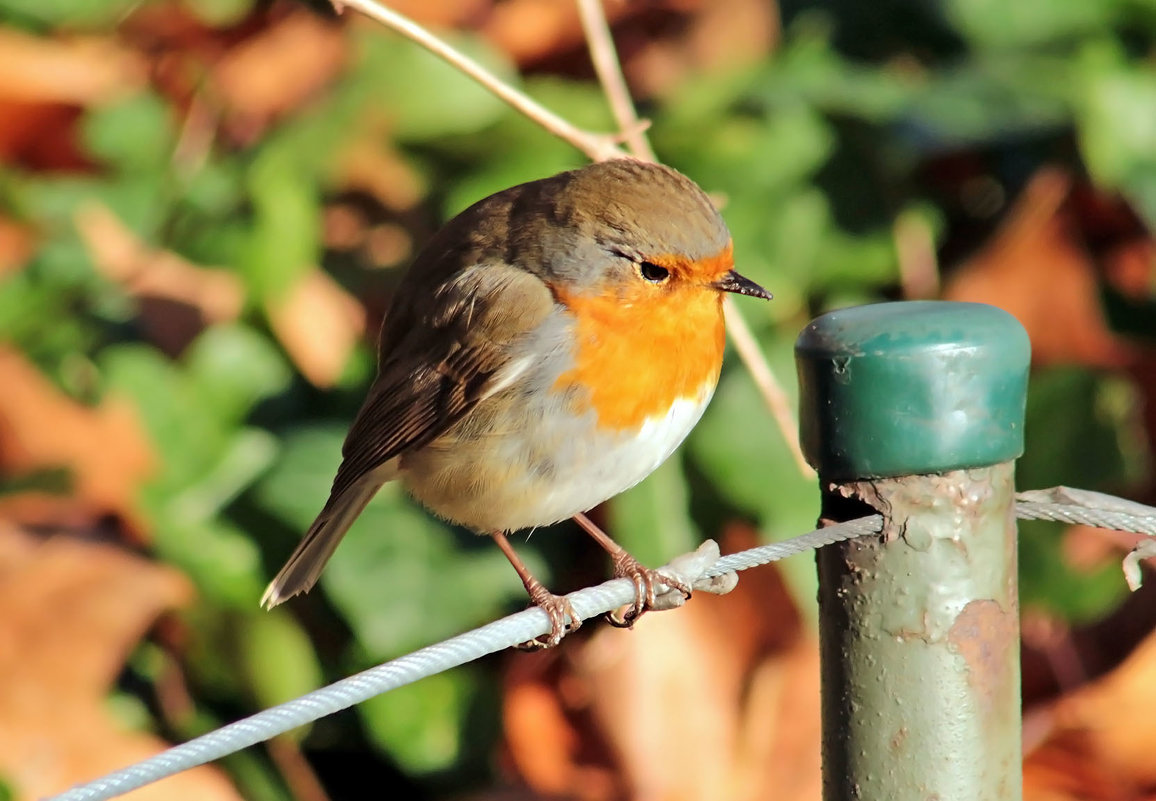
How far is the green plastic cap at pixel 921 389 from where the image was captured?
3.84 ft

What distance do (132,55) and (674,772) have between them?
7.31 feet

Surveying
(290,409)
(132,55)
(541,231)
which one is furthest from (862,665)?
(132,55)

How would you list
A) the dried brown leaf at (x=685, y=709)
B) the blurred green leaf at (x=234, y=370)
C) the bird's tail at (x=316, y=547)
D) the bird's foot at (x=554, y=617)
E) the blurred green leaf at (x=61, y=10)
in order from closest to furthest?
the bird's foot at (x=554, y=617), the bird's tail at (x=316, y=547), the dried brown leaf at (x=685, y=709), the blurred green leaf at (x=234, y=370), the blurred green leaf at (x=61, y=10)

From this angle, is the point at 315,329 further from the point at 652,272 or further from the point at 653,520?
the point at 652,272

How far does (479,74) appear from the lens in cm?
181

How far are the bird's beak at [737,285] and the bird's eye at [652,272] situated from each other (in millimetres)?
56

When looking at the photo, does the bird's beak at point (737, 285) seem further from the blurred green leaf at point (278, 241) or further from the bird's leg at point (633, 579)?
the blurred green leaf at point (278, 241)

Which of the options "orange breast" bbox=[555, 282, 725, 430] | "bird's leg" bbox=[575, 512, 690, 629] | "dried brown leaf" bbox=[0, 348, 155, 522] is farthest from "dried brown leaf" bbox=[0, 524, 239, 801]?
"orange breast" bbox=[555, 282, 725, 430]

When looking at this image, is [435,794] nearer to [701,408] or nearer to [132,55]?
[701,408]

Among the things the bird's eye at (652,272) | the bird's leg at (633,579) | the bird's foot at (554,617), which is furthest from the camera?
the bird's eye at (652,272)

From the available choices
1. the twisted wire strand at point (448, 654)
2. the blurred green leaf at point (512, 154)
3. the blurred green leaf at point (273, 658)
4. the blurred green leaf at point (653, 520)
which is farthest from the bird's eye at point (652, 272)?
the blurred green leaf at point (273, 658)

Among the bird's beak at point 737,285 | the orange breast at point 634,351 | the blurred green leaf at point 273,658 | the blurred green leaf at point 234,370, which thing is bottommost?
the blurred green leaf at point 273,658

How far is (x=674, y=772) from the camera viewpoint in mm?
2102

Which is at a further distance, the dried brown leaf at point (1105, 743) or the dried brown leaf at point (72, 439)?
the dried brown leaf at point (72, 439)
